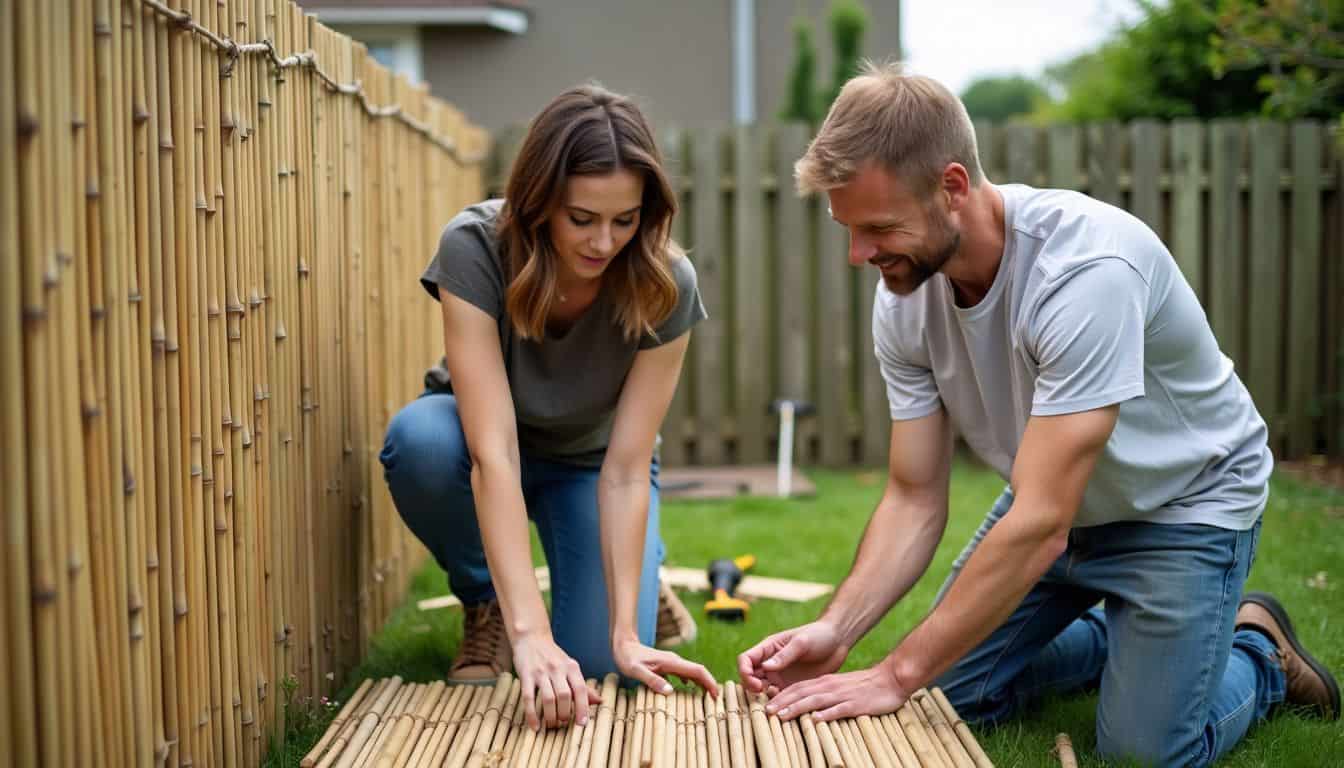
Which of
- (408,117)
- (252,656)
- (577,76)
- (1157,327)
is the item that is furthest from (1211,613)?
(577,76)

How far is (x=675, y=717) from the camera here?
8.34 ft

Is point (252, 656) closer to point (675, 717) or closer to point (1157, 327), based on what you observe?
point (675, 717)

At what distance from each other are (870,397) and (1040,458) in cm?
455

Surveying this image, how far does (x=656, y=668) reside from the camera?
105 inches

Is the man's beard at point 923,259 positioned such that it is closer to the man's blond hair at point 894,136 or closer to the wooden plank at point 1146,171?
the man's blond hair at point 894,136

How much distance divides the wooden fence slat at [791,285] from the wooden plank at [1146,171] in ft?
5.80

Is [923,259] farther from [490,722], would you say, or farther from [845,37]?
[845,37]

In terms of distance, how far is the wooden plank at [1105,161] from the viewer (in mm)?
6812

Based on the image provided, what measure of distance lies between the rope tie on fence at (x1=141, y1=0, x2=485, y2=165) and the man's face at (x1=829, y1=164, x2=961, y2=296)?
3.84 ft

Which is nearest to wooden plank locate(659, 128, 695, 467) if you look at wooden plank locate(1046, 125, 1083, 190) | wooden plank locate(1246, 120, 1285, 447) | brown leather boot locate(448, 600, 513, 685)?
wooden plank locate(1046, 125, 1083, 190)

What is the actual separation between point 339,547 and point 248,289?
0.99 metres

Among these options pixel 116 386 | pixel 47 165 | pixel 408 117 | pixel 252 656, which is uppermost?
pixel 408 117

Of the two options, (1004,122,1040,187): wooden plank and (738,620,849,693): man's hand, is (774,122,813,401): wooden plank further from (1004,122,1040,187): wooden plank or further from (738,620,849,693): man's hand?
(738,620,849,693): man's hand

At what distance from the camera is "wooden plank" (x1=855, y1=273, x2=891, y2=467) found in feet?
22.9
